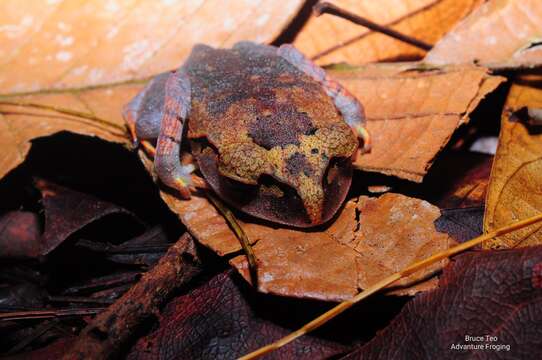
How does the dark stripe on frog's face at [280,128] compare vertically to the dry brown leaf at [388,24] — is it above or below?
above

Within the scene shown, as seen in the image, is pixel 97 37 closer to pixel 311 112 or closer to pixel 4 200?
pixel 4 200

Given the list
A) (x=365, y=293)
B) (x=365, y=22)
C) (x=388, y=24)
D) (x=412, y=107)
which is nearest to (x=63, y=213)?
(x=365, y=293)

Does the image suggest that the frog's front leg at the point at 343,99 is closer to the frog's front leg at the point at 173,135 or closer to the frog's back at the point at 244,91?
the frog's back at the point at 244,91

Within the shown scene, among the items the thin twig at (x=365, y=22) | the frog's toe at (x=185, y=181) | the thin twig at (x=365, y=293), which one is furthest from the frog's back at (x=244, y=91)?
the thin twig at (x=365, y=293)

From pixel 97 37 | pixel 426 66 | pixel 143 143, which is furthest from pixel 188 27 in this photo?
pixel 426 66

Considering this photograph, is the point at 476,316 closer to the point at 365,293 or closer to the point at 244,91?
the point at 365,293

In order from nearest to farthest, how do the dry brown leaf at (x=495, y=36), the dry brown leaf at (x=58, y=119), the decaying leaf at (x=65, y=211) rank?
the decaying leaf at (x=65, y=211), the dry brown leaf at (x=58, y=119), the dry brown leaf at (x=495, y=36)

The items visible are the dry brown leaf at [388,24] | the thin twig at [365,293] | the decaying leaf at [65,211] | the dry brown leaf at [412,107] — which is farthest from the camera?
the dry brown leaf at [388,24]
